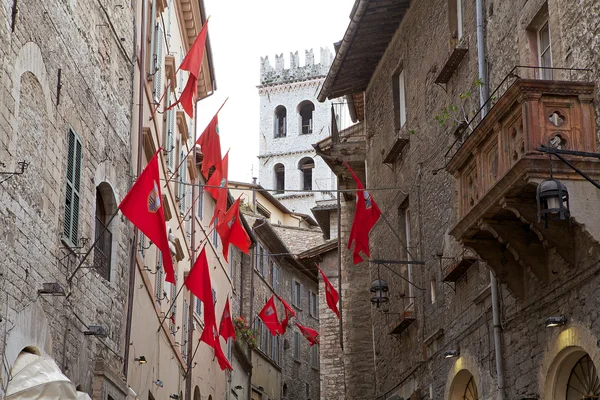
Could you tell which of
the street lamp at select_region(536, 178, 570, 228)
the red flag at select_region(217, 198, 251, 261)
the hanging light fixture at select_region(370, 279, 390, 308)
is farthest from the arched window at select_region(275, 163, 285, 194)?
the street lamp at select_region(536, 178, 570, 228)

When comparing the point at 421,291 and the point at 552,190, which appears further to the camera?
the point at 421,291

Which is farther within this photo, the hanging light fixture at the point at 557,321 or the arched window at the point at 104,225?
the arched window at the point at 104,225

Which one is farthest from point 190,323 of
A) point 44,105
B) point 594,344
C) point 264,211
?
point 264,211

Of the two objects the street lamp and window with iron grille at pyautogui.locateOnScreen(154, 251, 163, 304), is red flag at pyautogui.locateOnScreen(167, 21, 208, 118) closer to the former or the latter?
window with iron grille at pyautogui.locateOnScreen(154, 251, 163, 304)

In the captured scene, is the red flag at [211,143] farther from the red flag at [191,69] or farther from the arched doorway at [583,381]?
the arched doorway at [583,381]

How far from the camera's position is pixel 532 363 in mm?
12461

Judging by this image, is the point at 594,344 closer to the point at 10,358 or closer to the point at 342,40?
the point at 10,358

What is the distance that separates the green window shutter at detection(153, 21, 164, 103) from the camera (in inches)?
819

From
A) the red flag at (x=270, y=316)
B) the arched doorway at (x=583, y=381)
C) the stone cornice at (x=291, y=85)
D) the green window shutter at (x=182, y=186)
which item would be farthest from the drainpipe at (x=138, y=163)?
the stone cornice at (x=291, y=85)

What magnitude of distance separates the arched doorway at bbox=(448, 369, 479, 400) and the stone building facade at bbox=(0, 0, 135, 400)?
17.1 ft

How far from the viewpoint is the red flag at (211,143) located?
1842 centimetres

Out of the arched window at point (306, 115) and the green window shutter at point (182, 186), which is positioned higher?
the arched window at point (306, 115)

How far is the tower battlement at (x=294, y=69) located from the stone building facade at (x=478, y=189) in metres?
57.5

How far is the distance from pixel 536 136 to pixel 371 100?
1280 cm
